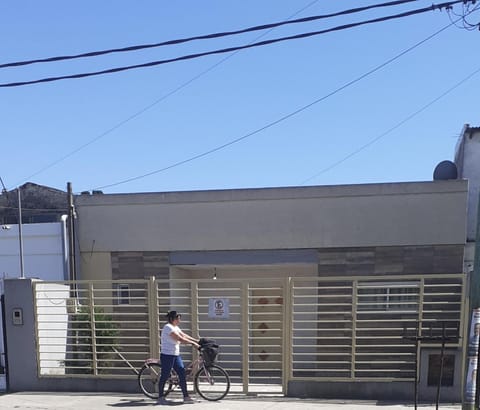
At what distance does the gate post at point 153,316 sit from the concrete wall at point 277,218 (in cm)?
526

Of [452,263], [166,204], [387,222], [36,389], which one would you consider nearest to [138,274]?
[166,204]

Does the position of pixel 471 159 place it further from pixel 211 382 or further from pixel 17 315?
pixel 17 315

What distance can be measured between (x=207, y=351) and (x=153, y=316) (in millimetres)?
1074

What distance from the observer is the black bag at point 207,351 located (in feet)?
23.0

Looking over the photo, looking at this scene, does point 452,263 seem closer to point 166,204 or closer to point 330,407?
point 330,407

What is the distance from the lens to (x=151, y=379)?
24.0 ft

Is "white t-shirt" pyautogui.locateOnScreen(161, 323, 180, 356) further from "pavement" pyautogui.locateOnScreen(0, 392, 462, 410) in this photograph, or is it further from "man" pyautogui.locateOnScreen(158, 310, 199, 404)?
"pavement" pyautogui.locateOnScreen(0, 392, 462, 410)

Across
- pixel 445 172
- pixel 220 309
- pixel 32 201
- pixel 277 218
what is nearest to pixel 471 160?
pixel 445 172

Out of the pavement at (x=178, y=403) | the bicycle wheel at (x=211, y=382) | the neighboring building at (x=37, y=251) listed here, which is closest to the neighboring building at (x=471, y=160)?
the pavement at (x=178, y=403)

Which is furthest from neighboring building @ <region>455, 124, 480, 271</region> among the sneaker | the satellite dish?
the sneaker

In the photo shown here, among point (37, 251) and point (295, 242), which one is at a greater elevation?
point (295, 242)

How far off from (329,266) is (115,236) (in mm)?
6107

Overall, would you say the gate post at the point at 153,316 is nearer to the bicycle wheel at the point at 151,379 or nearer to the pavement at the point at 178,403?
the bicycle wheel at the point at 151,379

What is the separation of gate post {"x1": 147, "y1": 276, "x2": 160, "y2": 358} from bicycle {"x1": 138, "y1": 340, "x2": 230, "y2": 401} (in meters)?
0.22
